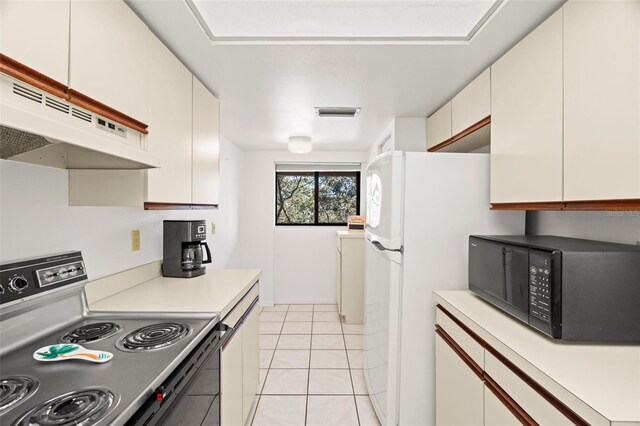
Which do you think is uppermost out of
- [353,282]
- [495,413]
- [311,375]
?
[495,413]

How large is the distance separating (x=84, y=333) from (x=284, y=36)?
1.54 metres

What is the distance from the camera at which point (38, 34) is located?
2.81ft

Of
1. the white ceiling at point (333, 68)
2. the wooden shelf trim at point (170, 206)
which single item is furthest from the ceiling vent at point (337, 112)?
the wooden shelf trim at point (170, 206)

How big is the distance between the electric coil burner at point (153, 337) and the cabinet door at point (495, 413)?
1181 millimetres

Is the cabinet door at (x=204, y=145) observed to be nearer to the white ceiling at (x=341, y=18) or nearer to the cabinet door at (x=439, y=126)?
the white ceiling at (x=341, y=18)

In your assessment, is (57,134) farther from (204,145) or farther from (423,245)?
(423,245)

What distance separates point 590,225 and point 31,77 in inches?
86.8

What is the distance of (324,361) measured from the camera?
2832mm

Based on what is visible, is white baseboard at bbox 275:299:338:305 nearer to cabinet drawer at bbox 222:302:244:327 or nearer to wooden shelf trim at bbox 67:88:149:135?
cabinet drawer at bbox 222:302:244:327

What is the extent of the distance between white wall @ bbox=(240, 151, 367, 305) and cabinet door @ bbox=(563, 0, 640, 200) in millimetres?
3388

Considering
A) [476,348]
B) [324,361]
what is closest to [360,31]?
[476,348]

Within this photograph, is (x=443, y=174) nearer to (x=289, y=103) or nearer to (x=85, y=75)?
(x=289, y=103)

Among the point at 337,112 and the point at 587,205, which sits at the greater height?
the point at 337,112

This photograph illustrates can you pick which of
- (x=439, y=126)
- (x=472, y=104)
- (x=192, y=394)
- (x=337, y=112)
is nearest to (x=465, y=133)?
(x=472, y=104)
